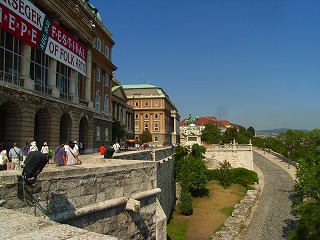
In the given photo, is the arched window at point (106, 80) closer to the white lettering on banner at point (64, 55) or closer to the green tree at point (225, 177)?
the white lettering on banner at point (64, 55)

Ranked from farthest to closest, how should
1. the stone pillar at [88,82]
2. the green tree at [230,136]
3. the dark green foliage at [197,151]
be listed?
the green tree at [230,136], the dark green foliage at [197,151], the stone pillar at [88,82]

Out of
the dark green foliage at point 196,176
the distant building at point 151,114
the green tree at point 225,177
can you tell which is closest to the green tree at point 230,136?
the distant building at point 151,114

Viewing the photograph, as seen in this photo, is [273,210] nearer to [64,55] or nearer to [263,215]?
[263,215]

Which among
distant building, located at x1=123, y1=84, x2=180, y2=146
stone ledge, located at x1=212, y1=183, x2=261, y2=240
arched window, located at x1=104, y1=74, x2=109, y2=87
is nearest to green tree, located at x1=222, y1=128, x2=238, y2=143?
distant building, located at x1=123, y1=84, x2=180, y2=146

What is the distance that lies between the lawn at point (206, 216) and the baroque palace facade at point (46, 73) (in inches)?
467

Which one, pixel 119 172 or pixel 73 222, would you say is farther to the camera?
pixel 119 172

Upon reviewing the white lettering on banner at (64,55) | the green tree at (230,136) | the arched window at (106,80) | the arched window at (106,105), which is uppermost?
the arched window at (106,80)

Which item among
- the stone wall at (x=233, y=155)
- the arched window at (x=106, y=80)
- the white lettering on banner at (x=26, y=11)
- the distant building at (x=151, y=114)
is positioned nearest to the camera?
the white lettering on banner at (x=26, y=11)

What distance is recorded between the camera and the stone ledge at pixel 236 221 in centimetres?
2142

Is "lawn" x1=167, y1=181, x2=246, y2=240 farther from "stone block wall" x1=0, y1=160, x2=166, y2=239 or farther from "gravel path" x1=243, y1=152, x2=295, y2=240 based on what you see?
"stone block wall" x1=0, y1=160, x2=166, y2=239

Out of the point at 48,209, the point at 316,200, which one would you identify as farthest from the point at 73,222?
the point at 316,200

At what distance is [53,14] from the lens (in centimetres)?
2509

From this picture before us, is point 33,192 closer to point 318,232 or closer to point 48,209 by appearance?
point 48,209

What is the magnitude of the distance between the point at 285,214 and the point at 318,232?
14945mm
